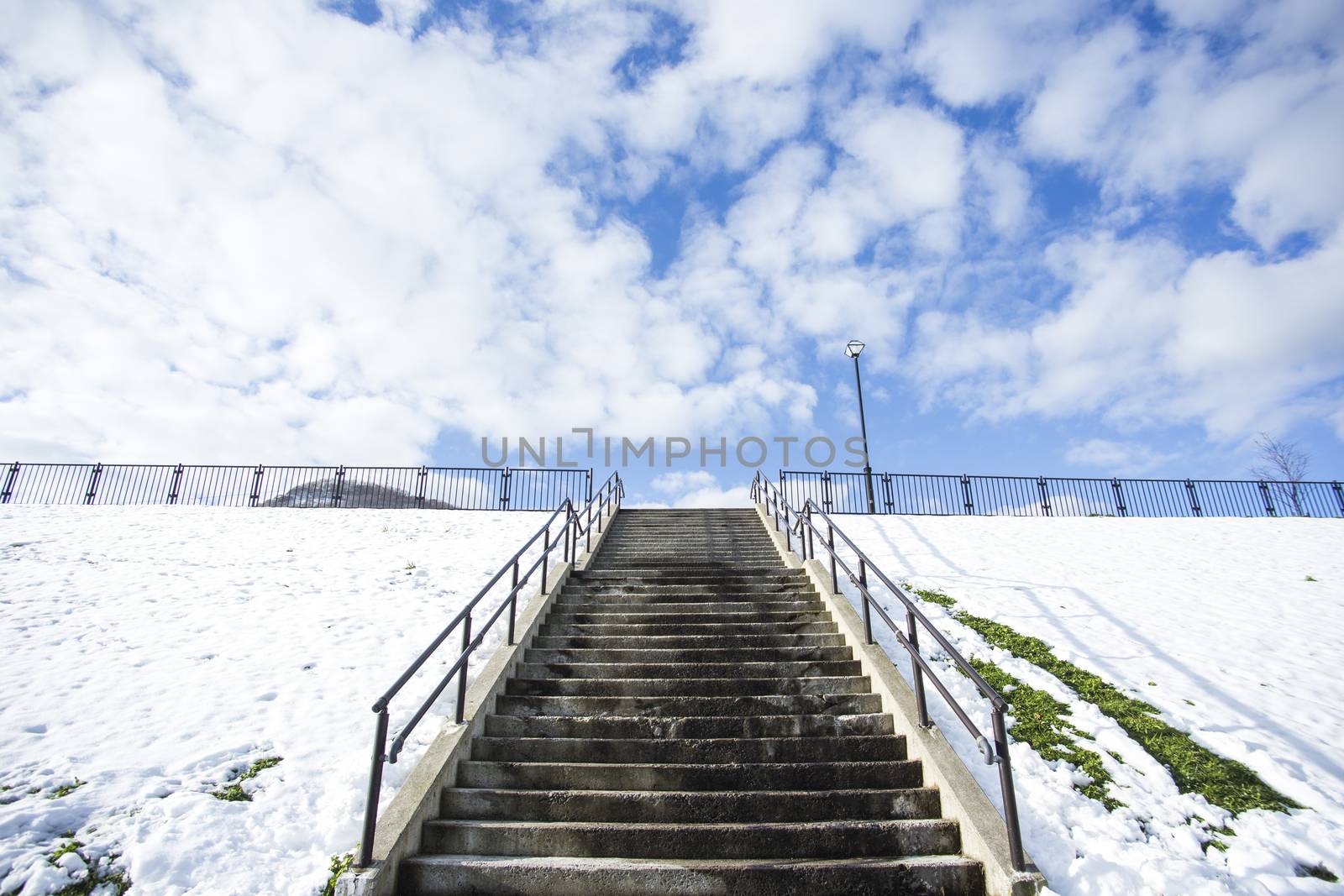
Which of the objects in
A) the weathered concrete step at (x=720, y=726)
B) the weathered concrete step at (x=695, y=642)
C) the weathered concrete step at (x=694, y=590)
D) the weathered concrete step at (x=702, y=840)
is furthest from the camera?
the weathered concrete step at (x=694, y=590)

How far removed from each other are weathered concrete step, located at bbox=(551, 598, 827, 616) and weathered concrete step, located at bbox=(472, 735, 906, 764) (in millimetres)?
2836

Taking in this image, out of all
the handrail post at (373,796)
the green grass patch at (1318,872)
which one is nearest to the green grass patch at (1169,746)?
the green grass patch at (1318,872)

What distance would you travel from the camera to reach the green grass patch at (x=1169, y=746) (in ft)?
14.8

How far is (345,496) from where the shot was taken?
55.9 feet

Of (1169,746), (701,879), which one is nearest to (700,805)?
(701,879)

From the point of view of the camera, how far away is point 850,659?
6.62 metres

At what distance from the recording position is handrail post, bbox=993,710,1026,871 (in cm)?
374

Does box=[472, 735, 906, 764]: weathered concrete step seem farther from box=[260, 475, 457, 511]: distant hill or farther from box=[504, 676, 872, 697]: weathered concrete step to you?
box=[260, 475, 457, 511]: distant hill

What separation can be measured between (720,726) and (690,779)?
2.29ft

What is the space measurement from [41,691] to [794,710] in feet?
23.4

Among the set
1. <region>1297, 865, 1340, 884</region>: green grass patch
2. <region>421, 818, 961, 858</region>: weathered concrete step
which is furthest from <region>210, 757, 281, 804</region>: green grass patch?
<region>1297, 865, 1340, 884</region>: green grass patch

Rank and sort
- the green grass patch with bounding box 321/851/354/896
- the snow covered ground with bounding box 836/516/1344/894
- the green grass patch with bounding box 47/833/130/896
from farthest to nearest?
the snow covered ground with bounding box 836/516/1344/894 → the green grass patch with bounding box 321/851/354/896 → the green grass patch with bounding box 47/833/130/896

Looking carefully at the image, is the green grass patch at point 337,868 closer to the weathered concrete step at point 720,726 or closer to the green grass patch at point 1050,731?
the weathered concrete step at point 720,726

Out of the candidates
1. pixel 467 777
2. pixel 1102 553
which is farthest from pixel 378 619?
pixel 1102 553
